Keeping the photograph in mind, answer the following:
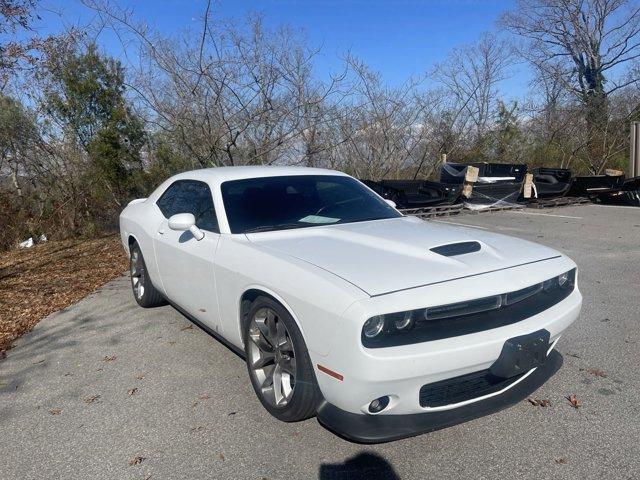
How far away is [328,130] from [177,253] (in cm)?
926

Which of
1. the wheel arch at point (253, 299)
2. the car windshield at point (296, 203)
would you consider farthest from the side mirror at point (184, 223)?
the wheel arch at point (253, 299)

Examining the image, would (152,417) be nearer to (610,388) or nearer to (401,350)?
(401,350)

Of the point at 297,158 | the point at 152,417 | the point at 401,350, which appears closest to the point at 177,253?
the point at 152,417

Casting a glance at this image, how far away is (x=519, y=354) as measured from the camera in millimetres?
2523

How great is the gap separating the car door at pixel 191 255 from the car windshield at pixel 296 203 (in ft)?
0.64

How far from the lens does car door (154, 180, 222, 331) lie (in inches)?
141

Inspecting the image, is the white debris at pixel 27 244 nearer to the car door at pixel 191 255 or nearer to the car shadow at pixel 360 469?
the car door at pixel 191 255

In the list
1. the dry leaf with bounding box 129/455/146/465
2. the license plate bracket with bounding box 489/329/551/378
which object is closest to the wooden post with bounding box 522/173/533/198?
the license plate bracket with bounding box 489/329/551/378

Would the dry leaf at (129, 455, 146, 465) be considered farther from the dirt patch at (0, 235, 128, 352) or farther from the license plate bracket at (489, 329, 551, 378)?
the dirt patch at (0, 235, 128, 352)

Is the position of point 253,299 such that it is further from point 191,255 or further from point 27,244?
point 27,244

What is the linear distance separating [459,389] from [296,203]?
197 cm

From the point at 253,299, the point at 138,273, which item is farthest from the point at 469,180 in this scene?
the point at 253,299

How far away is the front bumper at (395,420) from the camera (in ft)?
7.80

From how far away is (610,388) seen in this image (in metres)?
3.26
